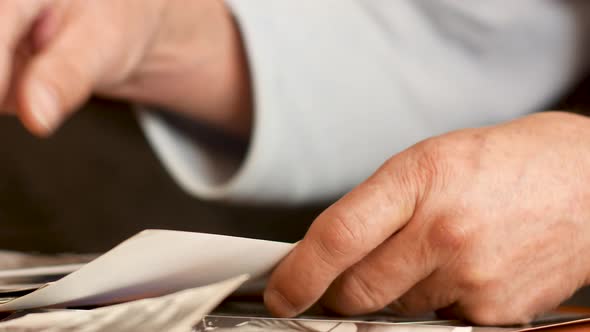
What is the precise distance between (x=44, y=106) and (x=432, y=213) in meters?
0.20

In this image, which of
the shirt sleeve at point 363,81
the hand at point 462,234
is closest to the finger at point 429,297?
the hand at point 462,234

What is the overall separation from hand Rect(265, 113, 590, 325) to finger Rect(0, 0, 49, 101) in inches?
6.8

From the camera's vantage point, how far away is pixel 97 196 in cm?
72

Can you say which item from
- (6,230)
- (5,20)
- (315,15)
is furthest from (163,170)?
(5,20)

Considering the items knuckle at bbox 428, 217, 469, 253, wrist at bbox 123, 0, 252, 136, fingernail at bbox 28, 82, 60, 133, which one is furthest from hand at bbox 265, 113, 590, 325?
wrist at bbox 123, 0, 252, 136

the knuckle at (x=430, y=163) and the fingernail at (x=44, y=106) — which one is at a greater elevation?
the fingernail at (x=44, y=106)

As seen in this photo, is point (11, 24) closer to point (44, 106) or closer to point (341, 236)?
point (44, 106)

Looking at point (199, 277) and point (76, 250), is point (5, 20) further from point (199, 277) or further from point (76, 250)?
point (76, 250)

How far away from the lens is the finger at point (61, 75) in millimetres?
294

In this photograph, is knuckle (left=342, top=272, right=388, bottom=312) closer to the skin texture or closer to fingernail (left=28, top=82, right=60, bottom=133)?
the skin texture

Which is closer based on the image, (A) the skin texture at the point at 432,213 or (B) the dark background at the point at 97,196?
(A) the skin texture at the point at 432,213

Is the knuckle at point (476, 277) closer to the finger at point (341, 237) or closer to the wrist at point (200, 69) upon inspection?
the finger at point (341, 237)

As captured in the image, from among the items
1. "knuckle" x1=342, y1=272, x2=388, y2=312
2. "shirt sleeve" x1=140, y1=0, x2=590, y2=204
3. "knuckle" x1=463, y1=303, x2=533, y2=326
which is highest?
"shirt sleeve" x1=140, y1=0, x2=590, y2=204

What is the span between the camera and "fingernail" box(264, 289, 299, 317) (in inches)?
12.5
